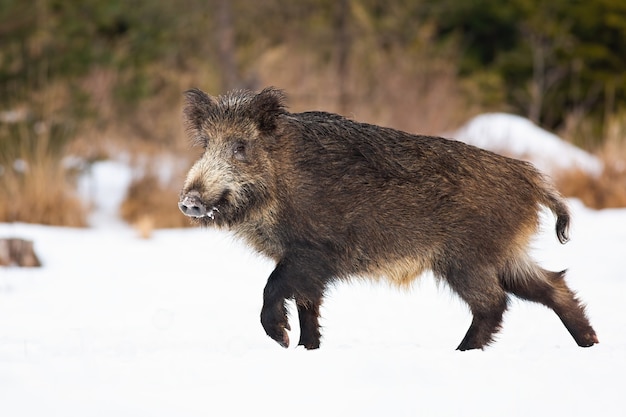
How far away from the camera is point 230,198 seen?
473cm

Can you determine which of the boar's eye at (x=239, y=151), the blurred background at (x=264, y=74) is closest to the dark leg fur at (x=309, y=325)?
the boar's eye at (x=239, y=151)

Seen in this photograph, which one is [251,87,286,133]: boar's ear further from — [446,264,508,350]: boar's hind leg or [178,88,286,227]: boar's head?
[446,264,508,350]: boar's hind leg

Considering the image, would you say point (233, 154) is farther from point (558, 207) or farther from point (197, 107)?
point (558, 207)

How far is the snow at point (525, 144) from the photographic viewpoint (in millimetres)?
11922

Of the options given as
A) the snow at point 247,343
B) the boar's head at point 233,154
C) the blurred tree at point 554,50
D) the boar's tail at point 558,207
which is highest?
the boar's head at point 233,154

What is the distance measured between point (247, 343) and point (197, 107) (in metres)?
1.21

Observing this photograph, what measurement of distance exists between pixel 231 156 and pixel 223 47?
11428mm

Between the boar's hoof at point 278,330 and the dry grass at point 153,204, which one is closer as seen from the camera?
the boar's hoof at point 278,330

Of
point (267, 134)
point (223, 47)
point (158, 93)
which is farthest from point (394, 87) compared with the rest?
point (267, 134)

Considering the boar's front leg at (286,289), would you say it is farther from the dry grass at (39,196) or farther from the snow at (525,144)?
the snow at (525,144)

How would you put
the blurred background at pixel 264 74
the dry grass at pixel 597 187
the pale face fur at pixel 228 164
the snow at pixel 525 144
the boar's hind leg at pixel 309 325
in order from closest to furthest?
the pale face fur at pixel 228 164, the boar's hind leg at pixel 309 325, the dry grass at pixel 597 187, the blurred background at pixel 264 74, the snow at pixel 525 144

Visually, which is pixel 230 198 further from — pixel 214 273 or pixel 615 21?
pixel 615 21

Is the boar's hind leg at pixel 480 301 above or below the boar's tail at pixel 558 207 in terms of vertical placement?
below

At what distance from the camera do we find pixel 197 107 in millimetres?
4969
